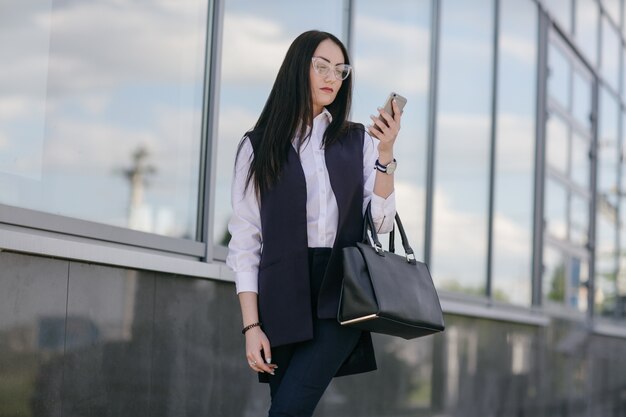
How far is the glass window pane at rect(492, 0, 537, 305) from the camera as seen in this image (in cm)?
864

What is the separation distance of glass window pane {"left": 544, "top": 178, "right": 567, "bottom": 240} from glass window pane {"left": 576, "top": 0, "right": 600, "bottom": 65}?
1719 millimetres

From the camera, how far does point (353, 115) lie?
A: 619 centimetres

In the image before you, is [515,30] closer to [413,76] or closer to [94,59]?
[413,76]

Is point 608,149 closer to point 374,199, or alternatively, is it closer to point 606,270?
point 606,270

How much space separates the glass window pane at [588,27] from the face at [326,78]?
8703mm

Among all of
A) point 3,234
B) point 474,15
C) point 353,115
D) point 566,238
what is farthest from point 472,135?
point 3,234

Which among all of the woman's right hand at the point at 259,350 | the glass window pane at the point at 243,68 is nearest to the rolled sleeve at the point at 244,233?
the woman's right hand at the point at 259,350

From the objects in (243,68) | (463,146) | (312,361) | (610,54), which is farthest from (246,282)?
(610,54)

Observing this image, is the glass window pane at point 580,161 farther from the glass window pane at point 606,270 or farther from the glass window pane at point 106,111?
the glass window pane at point 106,111

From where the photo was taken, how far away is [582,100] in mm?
11555

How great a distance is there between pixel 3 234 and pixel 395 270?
1.30m

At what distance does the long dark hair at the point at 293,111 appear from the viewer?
291 centimetres

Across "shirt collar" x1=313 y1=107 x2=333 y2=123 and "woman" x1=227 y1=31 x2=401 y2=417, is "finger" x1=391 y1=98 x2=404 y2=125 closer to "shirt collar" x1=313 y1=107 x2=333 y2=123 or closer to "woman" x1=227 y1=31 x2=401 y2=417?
"woman" x1=227 y1=31 x2=401 y2=417

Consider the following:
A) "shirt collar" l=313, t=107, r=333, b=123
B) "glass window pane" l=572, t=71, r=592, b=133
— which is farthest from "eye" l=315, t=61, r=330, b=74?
"glass window pane" l=572, t=71, r=592, b=133
